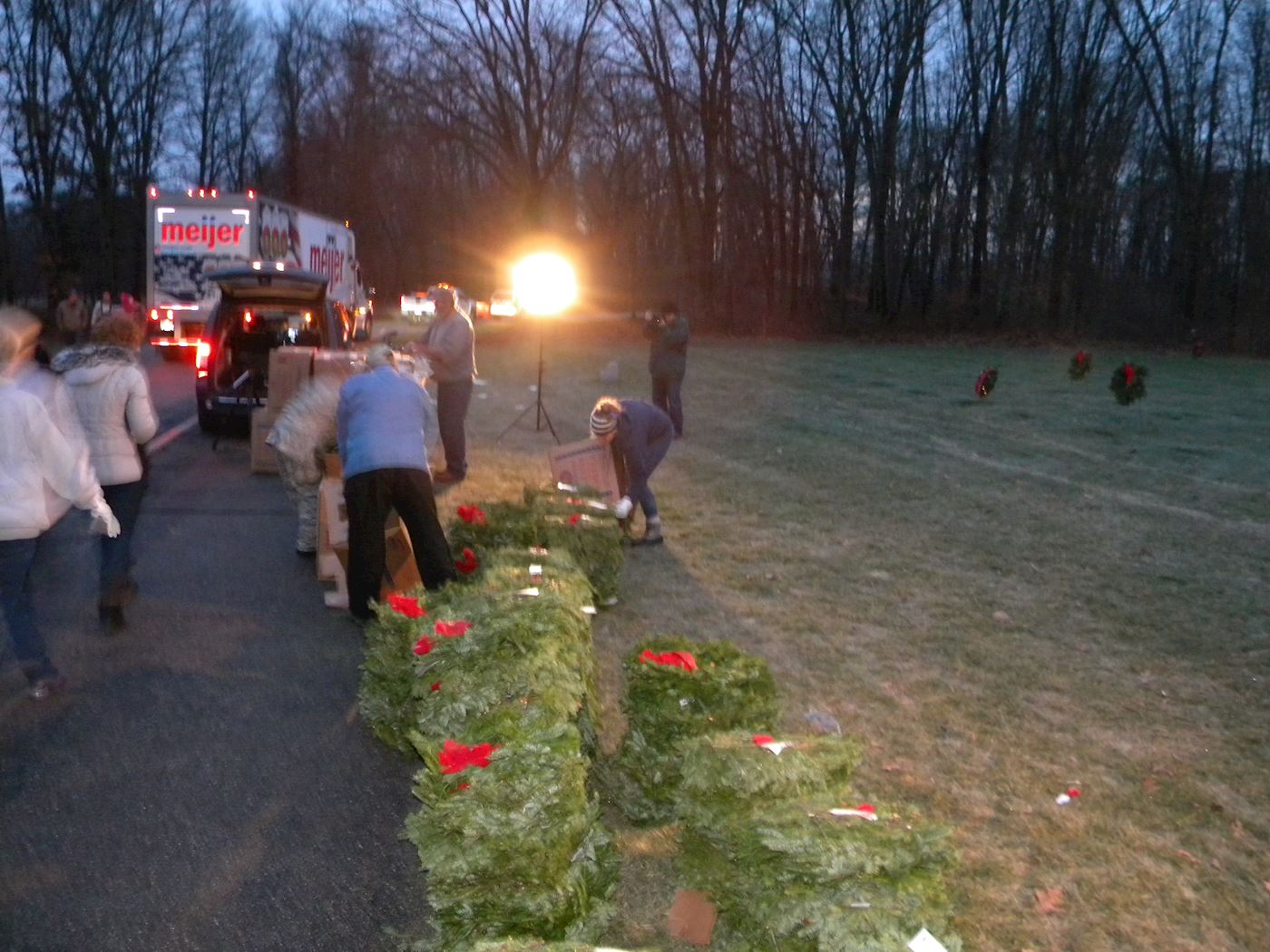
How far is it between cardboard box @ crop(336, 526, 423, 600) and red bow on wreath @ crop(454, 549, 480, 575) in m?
0.27

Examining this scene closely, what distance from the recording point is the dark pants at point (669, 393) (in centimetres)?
1468

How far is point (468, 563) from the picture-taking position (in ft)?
24.3

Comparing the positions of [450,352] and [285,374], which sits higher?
[450,352]

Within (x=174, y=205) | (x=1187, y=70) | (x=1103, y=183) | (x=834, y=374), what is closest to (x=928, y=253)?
(x=1103, y=183)

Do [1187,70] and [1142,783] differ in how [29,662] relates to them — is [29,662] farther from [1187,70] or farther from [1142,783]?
[1187,70]

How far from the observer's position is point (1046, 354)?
3753cm

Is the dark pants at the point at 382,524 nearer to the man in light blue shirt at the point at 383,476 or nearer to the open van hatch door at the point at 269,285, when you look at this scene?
the man in light blue shirt at the point at 383,476

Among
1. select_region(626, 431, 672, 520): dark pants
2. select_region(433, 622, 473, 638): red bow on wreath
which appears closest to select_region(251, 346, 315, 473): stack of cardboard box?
select_region(626, 431, 672, 520): dark pants

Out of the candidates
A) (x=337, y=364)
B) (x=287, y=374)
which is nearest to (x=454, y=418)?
(x=337, y=364)

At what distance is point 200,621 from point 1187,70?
167ft

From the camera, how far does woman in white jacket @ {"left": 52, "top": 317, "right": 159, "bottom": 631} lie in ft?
22.4

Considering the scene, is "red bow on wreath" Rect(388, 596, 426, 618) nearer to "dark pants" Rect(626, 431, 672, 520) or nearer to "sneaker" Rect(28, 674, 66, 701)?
"sneaker" Rect(28, 674, 66, 701)

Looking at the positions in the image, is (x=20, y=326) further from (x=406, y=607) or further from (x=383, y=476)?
(x=406, y=607)

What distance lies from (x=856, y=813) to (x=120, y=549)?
4.88 meters
